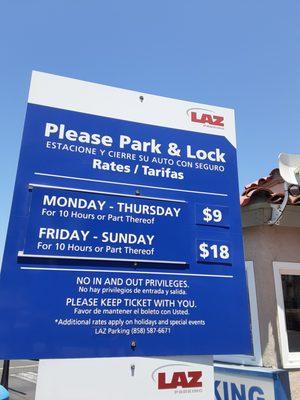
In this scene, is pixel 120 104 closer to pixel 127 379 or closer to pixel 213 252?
pixel 213 252

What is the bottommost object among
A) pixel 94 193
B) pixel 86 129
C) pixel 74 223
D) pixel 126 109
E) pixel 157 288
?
pixel 157 288

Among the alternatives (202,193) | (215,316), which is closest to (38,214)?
(202,193)

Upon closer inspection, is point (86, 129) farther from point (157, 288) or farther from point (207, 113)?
point (157, 288)

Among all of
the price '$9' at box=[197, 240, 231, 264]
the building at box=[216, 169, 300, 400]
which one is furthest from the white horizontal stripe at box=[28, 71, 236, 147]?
the building at box=[216, 169, 300, 400]

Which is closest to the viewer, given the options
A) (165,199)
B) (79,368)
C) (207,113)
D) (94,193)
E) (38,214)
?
(79,368)

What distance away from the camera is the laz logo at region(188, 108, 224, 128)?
2842 millimetres

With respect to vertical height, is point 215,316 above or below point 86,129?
below

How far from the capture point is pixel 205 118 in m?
2.86

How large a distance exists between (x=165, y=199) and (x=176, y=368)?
1117mm

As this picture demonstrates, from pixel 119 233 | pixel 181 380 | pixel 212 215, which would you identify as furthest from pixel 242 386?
pixel 119 233

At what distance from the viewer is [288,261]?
4246 millimetres

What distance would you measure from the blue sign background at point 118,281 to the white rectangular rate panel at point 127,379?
0.06 meters

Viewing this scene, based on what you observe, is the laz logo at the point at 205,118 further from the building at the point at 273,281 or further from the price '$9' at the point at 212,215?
the building at the point at 273,281

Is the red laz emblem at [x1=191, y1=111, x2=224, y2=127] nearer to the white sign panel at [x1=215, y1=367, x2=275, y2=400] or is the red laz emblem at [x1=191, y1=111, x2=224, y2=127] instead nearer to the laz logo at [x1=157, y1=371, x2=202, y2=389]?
the laz logo at [x1=157, y1=371, x2=202, y2=389]
